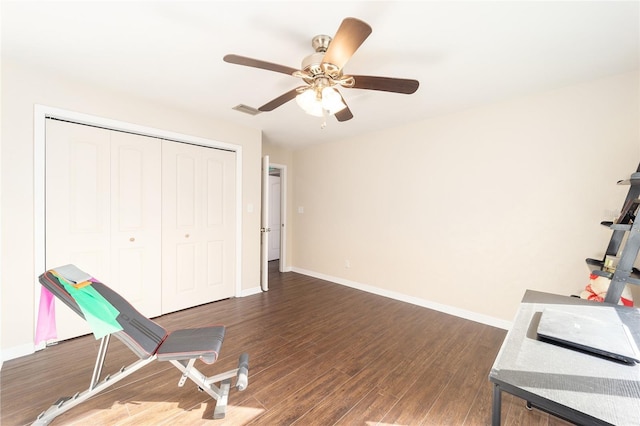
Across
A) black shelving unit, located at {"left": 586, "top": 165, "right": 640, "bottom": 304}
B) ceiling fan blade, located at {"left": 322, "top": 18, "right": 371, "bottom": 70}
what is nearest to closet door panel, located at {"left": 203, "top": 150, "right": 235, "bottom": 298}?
ceiling fan blade, located at {"left": 322, "top": 18, "right": 371, "bottom": 70}

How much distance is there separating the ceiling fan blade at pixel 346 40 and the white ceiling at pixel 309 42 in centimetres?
31

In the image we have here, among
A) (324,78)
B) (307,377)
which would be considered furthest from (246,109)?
(307,377)

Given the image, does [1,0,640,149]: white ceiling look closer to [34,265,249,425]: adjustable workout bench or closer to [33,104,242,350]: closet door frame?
[33,104,242,350]: closet door frame

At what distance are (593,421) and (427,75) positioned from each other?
94.4 inches

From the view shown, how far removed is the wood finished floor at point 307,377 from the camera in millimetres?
1666

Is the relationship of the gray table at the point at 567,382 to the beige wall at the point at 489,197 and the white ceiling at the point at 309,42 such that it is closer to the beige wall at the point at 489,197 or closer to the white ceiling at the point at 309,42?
the beige wall at the point at 489,197

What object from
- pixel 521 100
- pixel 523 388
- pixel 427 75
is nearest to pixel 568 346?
pixel 523 388

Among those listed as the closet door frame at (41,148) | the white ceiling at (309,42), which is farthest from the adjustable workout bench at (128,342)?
the white ceiling at (309,42)

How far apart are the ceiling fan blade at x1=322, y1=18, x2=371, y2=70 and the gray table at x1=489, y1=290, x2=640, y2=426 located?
1.57m

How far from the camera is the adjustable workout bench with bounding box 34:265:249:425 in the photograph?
1.57 metres

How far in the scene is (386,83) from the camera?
1.80 metres

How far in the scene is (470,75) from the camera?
91.7 inches

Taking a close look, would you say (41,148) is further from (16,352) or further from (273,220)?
(273,220)

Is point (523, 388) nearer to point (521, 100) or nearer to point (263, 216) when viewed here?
point (521, 100)
